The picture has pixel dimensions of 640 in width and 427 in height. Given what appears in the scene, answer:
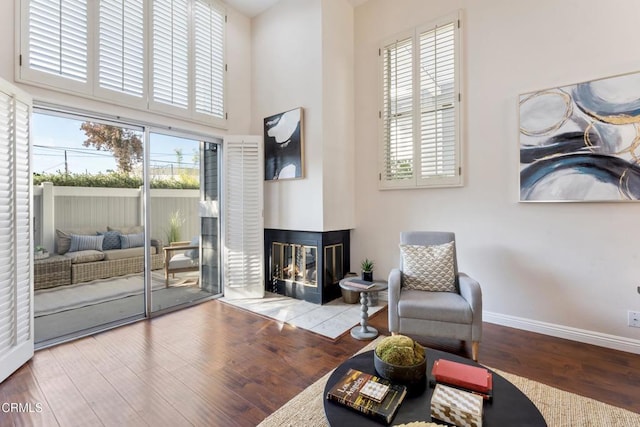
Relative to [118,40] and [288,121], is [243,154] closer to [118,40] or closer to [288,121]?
[288,121]

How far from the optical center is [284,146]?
383cm

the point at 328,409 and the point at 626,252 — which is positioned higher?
the point at 626,252

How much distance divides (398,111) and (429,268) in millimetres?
1979

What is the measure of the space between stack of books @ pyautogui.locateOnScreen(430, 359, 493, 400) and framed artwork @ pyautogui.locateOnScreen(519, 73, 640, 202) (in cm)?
206

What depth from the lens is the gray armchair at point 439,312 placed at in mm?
2217

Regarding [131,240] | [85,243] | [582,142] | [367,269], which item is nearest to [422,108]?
[582,142]

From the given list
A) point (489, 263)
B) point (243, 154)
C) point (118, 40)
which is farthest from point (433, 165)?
point (118, 40)

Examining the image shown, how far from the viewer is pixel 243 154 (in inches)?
152

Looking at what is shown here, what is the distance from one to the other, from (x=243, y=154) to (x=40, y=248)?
7.52 ft

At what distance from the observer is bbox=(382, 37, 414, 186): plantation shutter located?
3.48m

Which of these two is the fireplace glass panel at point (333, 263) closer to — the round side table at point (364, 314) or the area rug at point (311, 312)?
the area rug at point (311, 312)

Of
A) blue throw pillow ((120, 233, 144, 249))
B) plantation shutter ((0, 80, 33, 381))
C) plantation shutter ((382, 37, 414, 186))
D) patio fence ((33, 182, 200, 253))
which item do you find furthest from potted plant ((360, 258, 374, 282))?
plantation shutter ((0, 80, 33, 381))

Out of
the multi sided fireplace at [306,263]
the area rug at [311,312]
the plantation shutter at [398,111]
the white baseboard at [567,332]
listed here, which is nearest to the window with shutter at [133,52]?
the multi sided fireplace at [306,263]

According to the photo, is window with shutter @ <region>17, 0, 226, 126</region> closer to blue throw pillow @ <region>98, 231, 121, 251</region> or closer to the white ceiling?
the white ceiling
